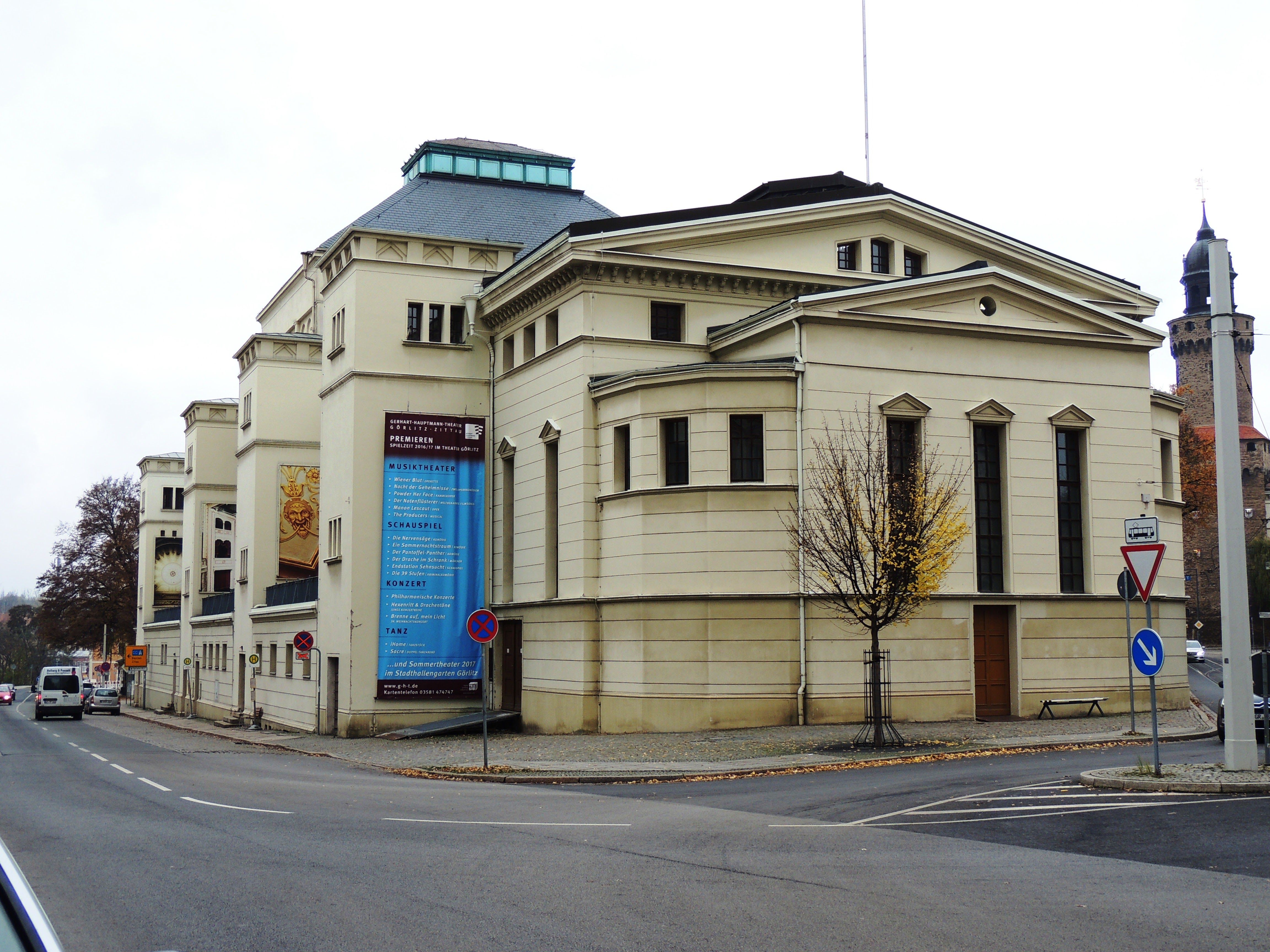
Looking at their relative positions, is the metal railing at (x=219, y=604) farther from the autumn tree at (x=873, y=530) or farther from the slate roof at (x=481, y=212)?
the autumn tree at (x=873, y=530)

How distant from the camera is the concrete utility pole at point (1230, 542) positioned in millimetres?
16375

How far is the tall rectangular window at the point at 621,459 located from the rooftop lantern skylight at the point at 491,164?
17.8 meters

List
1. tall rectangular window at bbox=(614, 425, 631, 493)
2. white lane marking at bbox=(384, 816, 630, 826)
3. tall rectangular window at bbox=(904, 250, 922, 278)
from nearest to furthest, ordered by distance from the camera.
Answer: white lane marking at bbox=(384, 816, 630, 826), tall rectangular window at bbox=(614, 425, 631, 493), tall rectangular window at bbox=(904, 250, 922, 278)

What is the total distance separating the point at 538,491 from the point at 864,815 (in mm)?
20501

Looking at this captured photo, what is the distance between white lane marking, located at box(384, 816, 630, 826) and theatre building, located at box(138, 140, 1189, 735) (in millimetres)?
13950

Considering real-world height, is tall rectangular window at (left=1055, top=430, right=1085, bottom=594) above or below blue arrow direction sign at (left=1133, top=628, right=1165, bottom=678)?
above

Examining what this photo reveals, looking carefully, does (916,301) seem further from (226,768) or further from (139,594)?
(139,594)

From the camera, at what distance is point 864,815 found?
47.5ft

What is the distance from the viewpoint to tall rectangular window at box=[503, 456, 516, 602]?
35719 mm

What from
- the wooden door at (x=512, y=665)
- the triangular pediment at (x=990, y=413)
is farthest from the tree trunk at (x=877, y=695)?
the wooden door at (x=512, y=665)

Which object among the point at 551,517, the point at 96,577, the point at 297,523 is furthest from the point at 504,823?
the point at 96,577

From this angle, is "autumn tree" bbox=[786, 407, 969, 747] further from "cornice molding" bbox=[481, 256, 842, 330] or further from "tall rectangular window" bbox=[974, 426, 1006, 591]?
"cornice molding" bbox=[481, 256, 842, 330]

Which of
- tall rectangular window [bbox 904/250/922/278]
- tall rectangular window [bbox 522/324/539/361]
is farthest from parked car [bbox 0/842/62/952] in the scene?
tall rectangular window [bbox 904/250/922/278]

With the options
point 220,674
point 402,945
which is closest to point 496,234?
point 220,674
